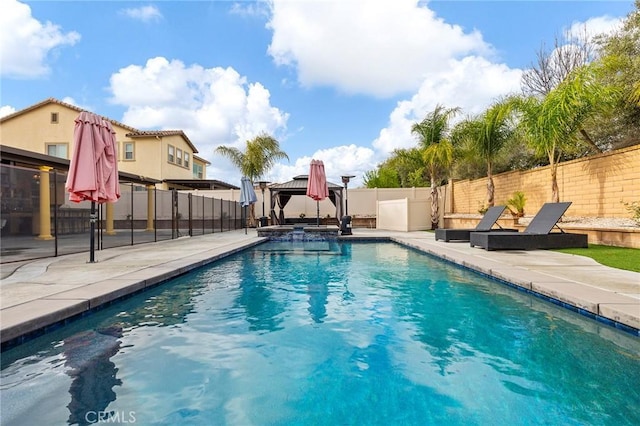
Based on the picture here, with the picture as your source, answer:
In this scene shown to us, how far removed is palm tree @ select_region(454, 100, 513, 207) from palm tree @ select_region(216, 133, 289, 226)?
1158cm

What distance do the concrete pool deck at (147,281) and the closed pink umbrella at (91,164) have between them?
1.20 metres

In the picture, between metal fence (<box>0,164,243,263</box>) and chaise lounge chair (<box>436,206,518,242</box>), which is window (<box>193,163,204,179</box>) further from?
chaise lounge chair (<box>436,206,518,242</box>)

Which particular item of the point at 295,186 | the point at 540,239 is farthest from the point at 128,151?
the point at 540,239

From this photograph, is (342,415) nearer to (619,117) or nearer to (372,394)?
(372,394)

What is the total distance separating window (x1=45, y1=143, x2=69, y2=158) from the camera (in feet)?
69.7

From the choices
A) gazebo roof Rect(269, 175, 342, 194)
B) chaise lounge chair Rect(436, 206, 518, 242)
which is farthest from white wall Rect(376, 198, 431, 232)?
chaise lounge chair Rect(436, 206, 518, 242)

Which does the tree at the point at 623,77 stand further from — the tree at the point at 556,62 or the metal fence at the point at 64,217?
the metal fence at the point at 64,217

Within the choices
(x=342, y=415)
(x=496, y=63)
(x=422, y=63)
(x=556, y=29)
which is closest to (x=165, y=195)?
(x=422, y=63)

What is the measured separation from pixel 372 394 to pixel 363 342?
3.02 ft

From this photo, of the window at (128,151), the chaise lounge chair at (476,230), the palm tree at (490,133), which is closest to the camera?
the chaise lounge chair at (476,230)

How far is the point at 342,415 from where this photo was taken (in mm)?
2221

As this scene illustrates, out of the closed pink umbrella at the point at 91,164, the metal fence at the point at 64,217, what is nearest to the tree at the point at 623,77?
the closed pink umbrella at the point at 91,164

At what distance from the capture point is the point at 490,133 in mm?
13969

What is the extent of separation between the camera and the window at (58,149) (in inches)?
836
